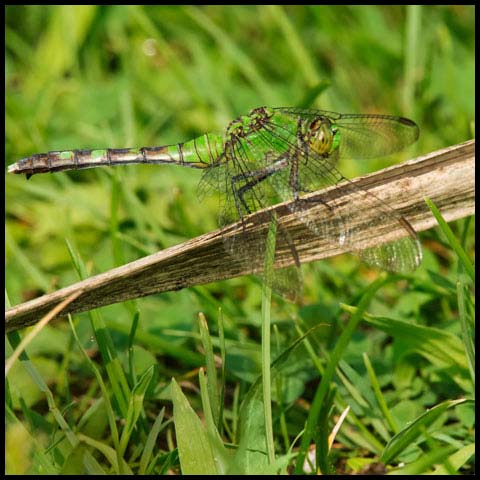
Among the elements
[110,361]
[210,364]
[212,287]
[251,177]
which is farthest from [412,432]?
[212,287]

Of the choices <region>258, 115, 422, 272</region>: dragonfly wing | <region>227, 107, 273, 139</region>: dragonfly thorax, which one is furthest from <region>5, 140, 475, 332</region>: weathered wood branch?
<region>227, 107, 273, 139</region>: dragonfly thorax

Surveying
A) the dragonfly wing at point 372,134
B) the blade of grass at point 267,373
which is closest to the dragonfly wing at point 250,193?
the blade of grass at point 267,373

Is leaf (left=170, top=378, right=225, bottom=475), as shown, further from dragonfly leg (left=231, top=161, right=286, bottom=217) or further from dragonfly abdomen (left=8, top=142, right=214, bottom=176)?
dragonfly abdomen (left=8, top=142, right=214, bottom=176)

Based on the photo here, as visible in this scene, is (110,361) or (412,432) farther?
(110,361)

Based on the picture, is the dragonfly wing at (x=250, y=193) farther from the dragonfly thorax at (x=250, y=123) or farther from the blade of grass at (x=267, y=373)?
the blade of grass at (x=267, y=373)

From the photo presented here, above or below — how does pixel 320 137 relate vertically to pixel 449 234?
above

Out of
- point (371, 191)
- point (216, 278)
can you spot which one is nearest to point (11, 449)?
point (216, 278)

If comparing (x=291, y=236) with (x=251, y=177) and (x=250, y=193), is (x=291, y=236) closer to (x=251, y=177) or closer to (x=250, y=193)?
(x=250, y=193)
